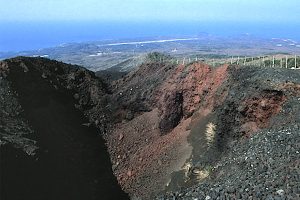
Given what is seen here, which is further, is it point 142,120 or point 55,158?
point 142,120

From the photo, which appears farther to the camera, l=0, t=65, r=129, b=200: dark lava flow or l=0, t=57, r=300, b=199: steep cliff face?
l=0, t=57, r=300, b=199: steep cliff face

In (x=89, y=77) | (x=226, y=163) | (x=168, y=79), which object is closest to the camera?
(x=226, y=163)

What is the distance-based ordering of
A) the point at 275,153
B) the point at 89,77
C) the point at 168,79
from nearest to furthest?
the point at 275,153 → the point at 168,79 → the point at 89,77

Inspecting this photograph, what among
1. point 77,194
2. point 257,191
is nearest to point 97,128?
point 77,194

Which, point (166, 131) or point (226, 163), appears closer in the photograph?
point (226, 163)

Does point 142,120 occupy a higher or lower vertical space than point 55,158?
lower

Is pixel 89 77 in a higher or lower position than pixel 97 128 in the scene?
higher

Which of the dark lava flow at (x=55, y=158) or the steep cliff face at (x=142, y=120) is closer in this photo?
the dark lava flow at (x=55, y=158)

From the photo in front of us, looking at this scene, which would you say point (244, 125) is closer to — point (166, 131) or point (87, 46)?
point (166, 131)
